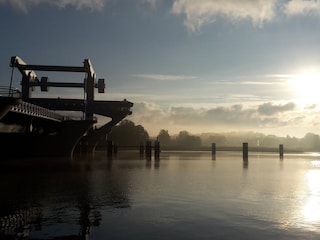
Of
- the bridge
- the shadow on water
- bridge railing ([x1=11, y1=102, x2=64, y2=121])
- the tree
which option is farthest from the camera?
the tree

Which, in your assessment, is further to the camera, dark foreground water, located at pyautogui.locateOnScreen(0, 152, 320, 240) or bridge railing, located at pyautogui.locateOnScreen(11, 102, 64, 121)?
bridge railing, located at pyautogui.locateOnScreen(11, 102, 64, 121)

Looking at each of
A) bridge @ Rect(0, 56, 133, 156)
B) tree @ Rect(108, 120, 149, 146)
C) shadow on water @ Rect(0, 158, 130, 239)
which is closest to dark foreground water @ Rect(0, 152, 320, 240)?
shadow on water @ Rect(0, 158, 130, 239)

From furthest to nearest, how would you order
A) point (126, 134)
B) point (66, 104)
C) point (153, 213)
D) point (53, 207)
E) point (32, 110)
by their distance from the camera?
point (126, 134)
point (66, 104)
point (32, 110)
point (53, 207)
point (153, 213)

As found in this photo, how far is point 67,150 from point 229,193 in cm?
6257

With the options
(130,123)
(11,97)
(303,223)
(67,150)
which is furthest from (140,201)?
(130,123)

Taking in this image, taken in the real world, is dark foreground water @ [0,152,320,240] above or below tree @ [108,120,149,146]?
below

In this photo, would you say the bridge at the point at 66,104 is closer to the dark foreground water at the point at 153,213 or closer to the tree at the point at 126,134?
the dark foreground water at the point at 153,213

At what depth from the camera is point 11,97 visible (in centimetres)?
4447

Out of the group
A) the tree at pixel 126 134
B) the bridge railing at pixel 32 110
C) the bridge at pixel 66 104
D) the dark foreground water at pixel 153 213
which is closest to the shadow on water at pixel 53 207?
the dark foreground water at pixel 153 213

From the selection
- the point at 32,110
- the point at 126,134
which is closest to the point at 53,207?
the point at 32,110

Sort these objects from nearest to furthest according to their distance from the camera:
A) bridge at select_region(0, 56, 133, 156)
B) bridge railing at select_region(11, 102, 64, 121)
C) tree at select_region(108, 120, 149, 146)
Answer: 1. bridge railing at select_region(11, 102, 64, 121)
2. bridge at select_region(0, 56, 133, 156)
3. tree at select_region(108, 120, 149, 146)

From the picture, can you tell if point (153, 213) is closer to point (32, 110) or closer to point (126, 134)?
point (32, 110)

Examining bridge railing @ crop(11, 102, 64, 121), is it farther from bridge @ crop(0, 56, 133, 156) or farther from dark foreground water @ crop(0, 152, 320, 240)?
dark foreground water @ crop(0, 152, 320, 240)

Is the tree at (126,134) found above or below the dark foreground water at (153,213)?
above
